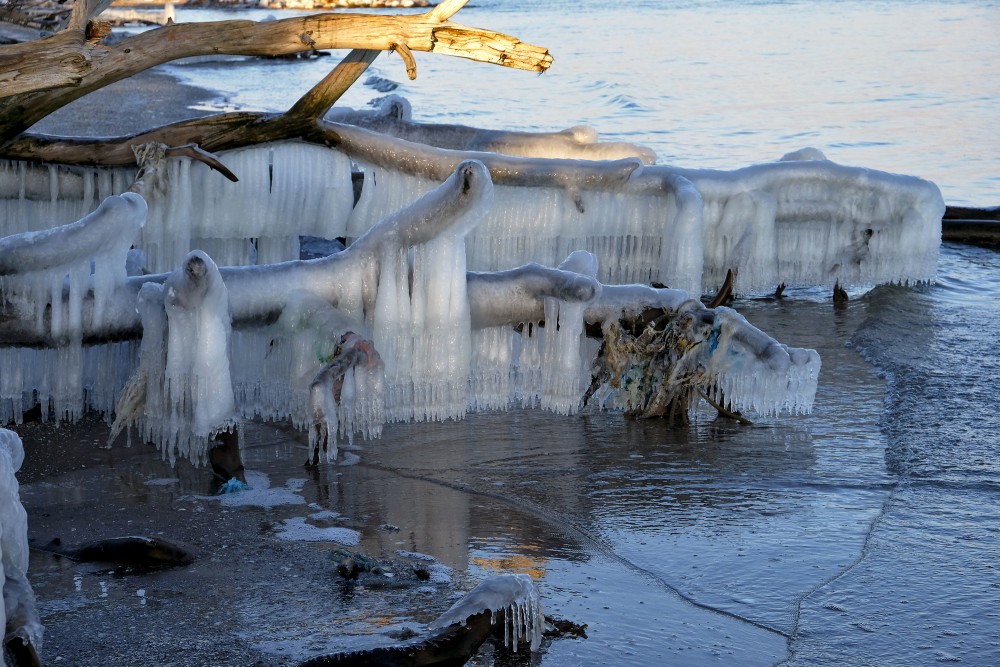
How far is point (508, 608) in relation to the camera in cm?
492

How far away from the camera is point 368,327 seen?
7.57 meters

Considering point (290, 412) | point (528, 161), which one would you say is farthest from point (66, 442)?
point (528, 161)

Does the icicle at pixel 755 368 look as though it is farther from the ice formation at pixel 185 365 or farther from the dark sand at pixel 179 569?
the ice formation at pixel 185 365

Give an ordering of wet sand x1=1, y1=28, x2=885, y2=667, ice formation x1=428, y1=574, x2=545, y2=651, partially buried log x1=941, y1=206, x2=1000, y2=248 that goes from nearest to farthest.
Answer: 1. ice formation x1=428, y1=574, x2=545, y2=651
2. wet sand x1=1, y1=28, x2=885, y2=667
3. partially buried log x1=941, y1=206, x2=1000, y2=248

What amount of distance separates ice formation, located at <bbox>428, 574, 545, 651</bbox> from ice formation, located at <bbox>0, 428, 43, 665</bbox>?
4.63 feet

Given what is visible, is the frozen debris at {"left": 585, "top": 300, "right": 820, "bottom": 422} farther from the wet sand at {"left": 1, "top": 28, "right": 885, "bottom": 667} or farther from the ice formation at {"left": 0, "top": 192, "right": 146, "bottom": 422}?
the ice formation at {"left": 0, "top": 192, "right": 146, "bottom": 422}

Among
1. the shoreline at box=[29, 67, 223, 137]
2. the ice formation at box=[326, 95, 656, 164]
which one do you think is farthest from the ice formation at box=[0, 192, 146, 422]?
the shoreline at box=[29, 67, 223, 137]

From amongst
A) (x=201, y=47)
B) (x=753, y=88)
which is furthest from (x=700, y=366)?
(x=753, y=88)

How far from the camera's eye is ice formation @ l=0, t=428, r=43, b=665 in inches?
166

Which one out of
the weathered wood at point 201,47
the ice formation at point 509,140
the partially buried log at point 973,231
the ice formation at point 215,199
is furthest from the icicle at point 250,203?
the partially buried log at point 973,231

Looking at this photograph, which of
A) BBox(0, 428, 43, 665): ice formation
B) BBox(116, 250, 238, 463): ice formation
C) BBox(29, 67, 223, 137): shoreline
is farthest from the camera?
BBox(29, 67, 223, 137): shoreline

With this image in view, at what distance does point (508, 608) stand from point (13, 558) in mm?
1762

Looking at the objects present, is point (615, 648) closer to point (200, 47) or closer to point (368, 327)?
point (368, 327)

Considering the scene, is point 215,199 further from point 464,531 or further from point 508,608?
point 508,608
